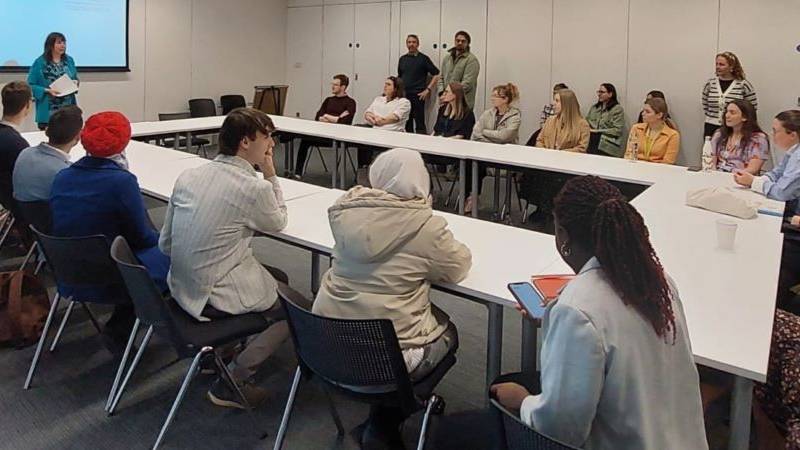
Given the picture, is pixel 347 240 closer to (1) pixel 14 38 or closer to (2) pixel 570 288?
(2) pixel 570 288

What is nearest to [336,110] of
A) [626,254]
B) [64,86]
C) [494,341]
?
[64,86]

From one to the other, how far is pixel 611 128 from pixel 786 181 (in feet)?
11.5

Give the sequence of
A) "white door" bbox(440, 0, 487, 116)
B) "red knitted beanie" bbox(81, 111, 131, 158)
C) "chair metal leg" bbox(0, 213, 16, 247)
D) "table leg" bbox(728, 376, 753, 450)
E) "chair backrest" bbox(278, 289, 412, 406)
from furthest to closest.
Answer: "white door" bbox(440, 0, 487, 116)
"chair metal leg" bbox(0, 213, 16, 247)
"red knitted beanie" bbox(81, 111, 131, 158)
"chair backrest" bbox(278, 289, 412, 406)
"table leg" bbox(728, 376, 753, 450)

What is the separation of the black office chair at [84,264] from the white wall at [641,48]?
570cm

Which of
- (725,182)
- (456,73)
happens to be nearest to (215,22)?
(456,73)

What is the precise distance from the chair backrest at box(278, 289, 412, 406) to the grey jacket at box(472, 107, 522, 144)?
13.7ft

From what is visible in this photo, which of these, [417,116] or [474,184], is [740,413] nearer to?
[474,184]

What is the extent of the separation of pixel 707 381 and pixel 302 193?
202 cm

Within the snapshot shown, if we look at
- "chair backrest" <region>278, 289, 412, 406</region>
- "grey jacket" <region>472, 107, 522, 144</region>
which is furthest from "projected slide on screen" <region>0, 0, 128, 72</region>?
"chair backrest" <region>278, 289, 412, 406</region>

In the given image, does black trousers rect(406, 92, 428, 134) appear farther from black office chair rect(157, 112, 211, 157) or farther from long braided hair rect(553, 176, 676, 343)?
long braided hair rect(553, 176, 676, 343)

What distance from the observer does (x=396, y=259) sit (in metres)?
1.96

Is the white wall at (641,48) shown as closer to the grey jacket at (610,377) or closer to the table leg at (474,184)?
the table leg at (474,184)

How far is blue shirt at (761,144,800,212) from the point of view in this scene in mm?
3266

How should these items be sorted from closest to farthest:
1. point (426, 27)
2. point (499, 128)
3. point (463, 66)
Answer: point (499, 128) < point (463, 66) < point (426, 27)
